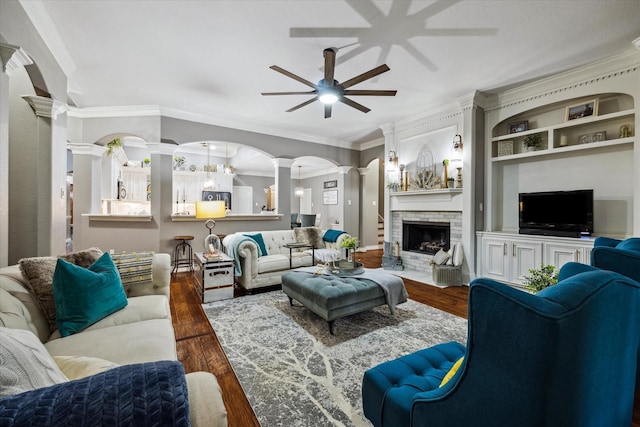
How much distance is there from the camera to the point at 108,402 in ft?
2.06

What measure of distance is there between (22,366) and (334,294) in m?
2.09

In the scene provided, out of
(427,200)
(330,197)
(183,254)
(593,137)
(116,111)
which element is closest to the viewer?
(593,137)

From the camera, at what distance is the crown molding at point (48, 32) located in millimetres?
2328

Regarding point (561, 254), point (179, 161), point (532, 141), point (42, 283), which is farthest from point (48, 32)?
point (561, 254)

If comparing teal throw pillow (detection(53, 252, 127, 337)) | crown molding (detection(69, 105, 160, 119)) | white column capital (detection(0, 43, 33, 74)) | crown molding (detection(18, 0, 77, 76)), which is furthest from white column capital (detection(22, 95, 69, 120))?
crown molding (detection(69, 105, 160, 119))

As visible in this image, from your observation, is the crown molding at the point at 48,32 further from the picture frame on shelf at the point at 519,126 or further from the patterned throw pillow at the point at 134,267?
the picture frame on shelf at the point at 519,126

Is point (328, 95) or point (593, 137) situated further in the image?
point (593, 137)

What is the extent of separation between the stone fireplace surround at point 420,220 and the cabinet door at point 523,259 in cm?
80

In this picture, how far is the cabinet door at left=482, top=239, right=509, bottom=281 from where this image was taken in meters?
4.11

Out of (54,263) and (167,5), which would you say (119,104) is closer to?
(167,5)

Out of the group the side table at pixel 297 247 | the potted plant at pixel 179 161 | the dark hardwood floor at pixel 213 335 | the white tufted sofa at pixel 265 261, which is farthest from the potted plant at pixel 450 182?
the potted plant at pixel 179 161

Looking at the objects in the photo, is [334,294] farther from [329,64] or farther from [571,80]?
[571,80]

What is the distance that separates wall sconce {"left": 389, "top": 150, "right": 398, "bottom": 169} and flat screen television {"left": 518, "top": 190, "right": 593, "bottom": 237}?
2.20m

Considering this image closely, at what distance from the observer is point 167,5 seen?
2.43m
